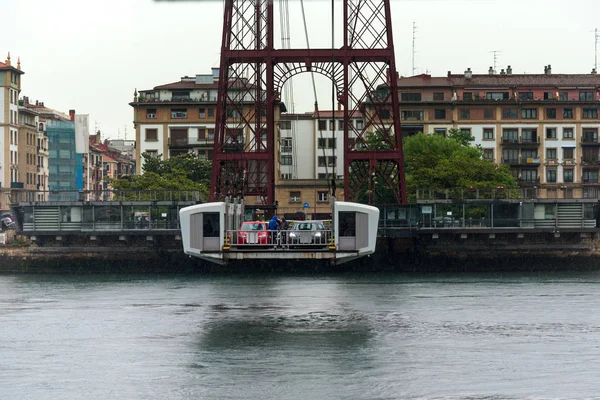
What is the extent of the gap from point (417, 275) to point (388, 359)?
1694 inches

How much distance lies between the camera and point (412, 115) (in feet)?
483

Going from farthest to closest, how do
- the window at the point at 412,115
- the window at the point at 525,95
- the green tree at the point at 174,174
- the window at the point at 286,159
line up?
the window at the point at 286,159, the window at the point at 525,95, the window at the point at 412,115, the green tree at the point at 174,174

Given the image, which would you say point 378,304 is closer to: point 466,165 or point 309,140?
point 466,165

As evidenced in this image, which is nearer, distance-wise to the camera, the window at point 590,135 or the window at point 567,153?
the window at point 590,135

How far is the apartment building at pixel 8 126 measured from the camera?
162m

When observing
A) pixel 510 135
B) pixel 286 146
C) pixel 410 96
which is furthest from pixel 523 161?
pixel 286 146

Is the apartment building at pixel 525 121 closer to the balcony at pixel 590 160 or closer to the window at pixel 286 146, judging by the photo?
the balcony at pixel 590 160

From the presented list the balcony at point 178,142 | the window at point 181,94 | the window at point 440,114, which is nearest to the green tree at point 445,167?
the window at point 440,114

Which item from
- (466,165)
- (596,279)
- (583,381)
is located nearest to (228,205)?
(583,381)

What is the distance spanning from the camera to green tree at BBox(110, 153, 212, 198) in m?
124

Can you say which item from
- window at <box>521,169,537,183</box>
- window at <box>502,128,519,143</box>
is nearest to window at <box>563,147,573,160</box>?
window at <box>521,169,537,183</box>

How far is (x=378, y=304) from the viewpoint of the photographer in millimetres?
58562

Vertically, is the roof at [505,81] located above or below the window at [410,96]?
above

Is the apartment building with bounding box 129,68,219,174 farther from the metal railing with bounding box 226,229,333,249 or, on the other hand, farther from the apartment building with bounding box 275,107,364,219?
the metal railing with bounding box 226,229,333,249
